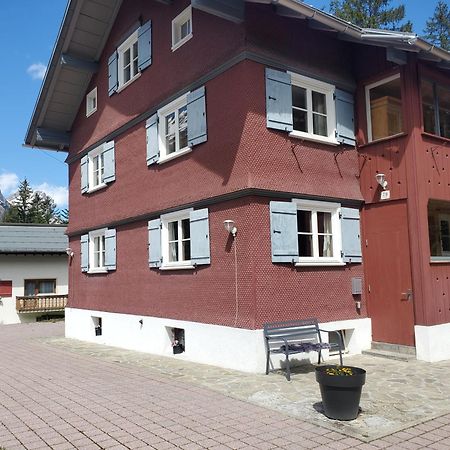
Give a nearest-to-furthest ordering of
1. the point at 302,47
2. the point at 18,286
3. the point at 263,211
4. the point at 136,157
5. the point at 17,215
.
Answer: the point at 263,211
the point at 302,47
the point at 136,157
the point at 18,286
the point at 17,215

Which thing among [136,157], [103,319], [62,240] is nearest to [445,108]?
[136,157]

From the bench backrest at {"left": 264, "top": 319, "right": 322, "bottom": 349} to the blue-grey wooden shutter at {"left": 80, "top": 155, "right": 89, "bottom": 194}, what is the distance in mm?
9657

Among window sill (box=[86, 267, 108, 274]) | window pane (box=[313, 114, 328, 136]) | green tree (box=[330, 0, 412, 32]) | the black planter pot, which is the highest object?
green tree (box=[330, 0, 412, 32])

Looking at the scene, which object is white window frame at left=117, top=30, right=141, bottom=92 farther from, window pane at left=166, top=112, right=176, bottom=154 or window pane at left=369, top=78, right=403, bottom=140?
window pane at left=369, top=78, right=403, bottom=140

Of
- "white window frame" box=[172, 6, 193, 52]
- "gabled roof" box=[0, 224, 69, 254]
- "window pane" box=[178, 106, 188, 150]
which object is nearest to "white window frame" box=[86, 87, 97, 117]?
"white window frame" box=[172, 6, 193, 52]

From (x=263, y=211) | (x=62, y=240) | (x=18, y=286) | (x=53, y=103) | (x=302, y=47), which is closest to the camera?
(x=263, y=211)

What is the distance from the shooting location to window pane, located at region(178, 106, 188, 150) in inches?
482

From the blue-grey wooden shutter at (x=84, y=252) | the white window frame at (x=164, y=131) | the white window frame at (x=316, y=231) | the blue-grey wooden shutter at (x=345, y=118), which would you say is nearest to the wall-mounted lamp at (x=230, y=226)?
the white window frame at (x=316, y=231)

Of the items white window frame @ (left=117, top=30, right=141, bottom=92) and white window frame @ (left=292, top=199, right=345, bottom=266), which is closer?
white window frame @ (left=292, top=199, right=345, bottom=266)

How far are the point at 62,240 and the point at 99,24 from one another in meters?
14.2

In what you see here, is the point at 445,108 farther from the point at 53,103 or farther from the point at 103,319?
the point at 53,103

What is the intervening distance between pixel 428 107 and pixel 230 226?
557cm

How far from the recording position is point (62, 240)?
89.0 feet


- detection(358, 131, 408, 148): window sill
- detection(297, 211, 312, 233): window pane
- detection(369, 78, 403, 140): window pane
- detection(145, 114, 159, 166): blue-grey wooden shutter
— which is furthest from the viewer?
detection(145, 114, 159, 166): blue-grey wooden shutter
